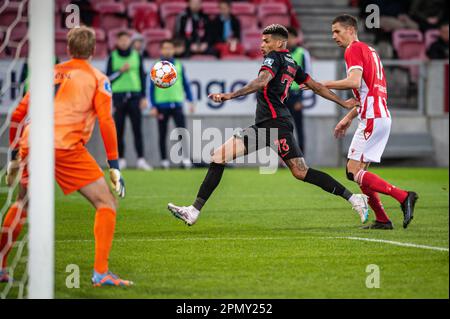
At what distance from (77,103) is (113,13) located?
13.5 m

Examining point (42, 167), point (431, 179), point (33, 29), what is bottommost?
point (431, 179)

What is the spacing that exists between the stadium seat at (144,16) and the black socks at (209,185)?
10.9m

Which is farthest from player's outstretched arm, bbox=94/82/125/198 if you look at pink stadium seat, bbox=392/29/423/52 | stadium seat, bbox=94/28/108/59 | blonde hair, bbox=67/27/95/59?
pink stadium seat, bbox=392/29/423/52

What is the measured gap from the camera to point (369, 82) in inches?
346

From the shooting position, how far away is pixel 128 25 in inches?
769

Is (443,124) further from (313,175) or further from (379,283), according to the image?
(379,283)

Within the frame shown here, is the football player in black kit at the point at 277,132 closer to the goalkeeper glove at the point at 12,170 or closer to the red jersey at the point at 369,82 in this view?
the red jersey at the point at 369,82

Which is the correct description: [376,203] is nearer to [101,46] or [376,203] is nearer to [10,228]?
[10,228]

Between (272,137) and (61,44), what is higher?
(61,44)

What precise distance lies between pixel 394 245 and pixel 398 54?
12851mm

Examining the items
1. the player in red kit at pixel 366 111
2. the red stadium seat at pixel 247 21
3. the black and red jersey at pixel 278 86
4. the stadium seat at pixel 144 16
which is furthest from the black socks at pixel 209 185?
the red stadium seat at pixel 247 21

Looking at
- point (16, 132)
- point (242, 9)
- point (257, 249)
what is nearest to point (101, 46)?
point (242, 9)

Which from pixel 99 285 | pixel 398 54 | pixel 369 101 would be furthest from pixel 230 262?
pixel 398 54

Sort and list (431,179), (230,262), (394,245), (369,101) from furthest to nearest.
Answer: (431,179) → (369,101) → (394,245) → (230,262)
